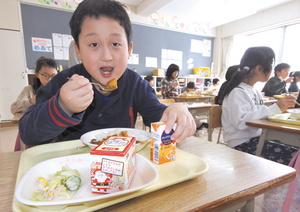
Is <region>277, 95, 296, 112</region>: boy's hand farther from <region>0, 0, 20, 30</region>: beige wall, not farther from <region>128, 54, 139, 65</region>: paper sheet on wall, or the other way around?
<region>0, 0, 20, 30</region>: beige wall

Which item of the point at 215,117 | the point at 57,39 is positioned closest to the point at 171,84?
the point at 215,117

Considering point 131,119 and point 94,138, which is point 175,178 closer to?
point 94,138

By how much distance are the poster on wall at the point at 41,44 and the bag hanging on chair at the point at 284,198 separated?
539 centimetres

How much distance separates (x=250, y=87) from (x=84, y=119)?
1.50m

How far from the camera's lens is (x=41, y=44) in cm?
440

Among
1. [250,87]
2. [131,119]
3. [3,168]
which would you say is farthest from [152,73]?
[3,168]

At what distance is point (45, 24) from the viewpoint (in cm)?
441

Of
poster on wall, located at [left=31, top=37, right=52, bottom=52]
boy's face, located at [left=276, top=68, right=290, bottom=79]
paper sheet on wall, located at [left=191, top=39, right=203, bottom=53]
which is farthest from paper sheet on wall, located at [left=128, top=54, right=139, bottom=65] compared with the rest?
boy's face, located at [left=276, top=68, right=290, bottom=79]

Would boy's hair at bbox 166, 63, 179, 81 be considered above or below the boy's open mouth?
above

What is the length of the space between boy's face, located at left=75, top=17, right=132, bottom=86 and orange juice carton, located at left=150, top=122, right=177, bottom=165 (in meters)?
0.40

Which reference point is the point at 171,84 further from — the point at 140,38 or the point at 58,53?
the point at 58,53

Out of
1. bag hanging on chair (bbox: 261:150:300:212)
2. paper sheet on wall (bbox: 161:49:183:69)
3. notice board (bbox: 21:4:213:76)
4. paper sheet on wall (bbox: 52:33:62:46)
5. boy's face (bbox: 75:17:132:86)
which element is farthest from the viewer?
paper sheet on wall (bbox: 161:49:183:69)

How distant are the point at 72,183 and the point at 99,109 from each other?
56cm

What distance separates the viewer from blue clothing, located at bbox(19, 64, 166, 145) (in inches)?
24.4
